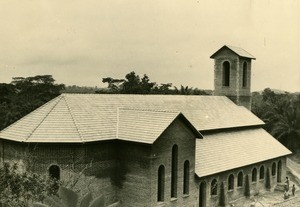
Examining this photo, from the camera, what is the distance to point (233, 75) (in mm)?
34156

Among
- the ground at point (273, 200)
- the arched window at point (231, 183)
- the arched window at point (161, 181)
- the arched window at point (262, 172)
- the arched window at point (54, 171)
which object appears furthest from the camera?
the arched window at point (262, 172)

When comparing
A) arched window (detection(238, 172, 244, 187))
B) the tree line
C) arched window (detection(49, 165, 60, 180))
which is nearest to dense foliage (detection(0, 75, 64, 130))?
the tree line

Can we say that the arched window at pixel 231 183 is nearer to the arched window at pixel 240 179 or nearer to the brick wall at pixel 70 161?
the arched window at pixel 240 179

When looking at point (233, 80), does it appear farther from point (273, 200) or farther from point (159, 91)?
point (159, 91)

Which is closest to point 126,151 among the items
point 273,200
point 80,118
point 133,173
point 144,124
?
point 133,173

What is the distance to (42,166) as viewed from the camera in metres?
19.0

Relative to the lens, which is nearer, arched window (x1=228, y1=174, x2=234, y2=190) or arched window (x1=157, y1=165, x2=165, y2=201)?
arched window (x1=157, y1=165, x2=165, y2=201)

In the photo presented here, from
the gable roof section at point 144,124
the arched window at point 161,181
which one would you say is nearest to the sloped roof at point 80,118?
the gable roof section at point 144,124

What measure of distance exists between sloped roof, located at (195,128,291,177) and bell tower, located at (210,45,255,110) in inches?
144

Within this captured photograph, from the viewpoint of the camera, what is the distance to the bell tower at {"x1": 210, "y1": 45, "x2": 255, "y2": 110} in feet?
111

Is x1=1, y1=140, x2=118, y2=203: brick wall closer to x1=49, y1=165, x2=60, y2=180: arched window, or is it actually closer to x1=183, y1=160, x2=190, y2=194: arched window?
x1=49, y1=165, x2=60, y2=180: arched window

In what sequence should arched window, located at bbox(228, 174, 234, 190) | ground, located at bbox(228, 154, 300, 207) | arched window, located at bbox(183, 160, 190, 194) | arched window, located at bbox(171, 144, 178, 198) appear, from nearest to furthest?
arched window, located at bbox(171, 144, 178, 198), arched window, located at bbox(183, 160, 190, 194), ground, located at bbox(228, 154, 300, 207), arched window, located at bbox(228, 174, 234, 190)

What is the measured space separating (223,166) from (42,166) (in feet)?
40.3

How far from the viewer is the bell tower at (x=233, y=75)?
33.9 m
